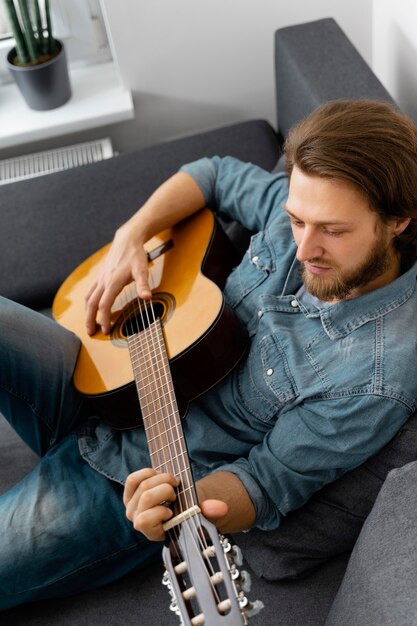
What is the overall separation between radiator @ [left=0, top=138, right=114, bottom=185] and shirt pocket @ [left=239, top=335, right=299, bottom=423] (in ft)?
3.91

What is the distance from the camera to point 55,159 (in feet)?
7.74

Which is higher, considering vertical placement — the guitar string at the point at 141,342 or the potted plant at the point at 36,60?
the potted plant at the point at 36,60

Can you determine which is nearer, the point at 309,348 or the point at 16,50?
the point at 309,348


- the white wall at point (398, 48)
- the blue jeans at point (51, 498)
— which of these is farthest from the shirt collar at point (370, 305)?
the white wall at point (398, 48)

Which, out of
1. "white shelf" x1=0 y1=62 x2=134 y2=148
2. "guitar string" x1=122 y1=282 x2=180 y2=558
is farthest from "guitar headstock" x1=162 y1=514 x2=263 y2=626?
"white shelf" x1=0 y1=62 x2=134 y2=148

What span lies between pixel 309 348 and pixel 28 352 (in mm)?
538

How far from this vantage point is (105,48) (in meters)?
2.41

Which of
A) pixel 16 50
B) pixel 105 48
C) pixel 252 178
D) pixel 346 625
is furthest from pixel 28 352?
pixel 105 48

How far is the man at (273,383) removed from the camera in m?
1.18

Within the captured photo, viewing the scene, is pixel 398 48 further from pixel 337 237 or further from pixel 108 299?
pixel 108 299

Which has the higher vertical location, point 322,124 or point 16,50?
point 322,124

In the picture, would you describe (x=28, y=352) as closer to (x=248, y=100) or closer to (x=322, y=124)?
(x=322, y=124)

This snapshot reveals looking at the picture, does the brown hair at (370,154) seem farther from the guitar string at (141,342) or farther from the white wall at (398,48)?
the white wall at (398,48)

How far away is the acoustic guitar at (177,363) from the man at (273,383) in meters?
0.04
